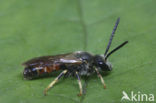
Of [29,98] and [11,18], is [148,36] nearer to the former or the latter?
[29,98]

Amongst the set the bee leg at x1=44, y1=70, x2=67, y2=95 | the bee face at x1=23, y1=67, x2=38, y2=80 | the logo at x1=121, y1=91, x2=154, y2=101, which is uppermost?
the bee face at x1=23, y1=67, x2=38, y2=80

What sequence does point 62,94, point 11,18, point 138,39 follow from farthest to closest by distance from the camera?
point 11,18
point 138,39
point 62,94

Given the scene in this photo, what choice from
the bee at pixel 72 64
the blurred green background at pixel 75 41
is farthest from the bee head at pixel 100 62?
the blurred green background at pixel 75 41

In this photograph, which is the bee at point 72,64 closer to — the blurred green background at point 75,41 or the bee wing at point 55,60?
the bee wing at point 55,60

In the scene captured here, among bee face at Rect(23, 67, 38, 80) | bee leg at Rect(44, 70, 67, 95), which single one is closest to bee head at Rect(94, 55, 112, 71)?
bee leg at Rect(44, 70, 67, 95)

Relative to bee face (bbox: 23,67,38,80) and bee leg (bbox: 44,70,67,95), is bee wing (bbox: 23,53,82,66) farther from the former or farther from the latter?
bee leg (bbox: 44,70,67,95)

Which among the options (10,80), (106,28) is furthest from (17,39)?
(106,28)
